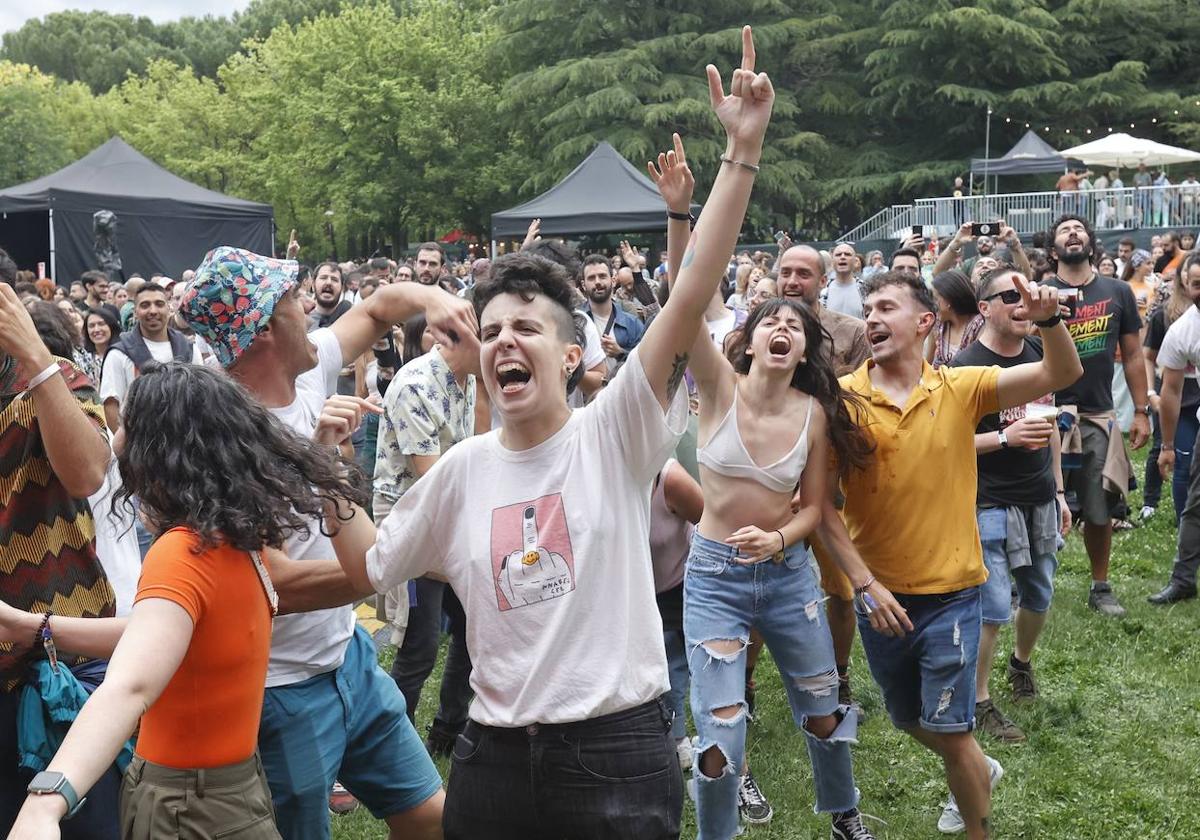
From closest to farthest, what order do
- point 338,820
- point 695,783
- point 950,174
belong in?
point 695,783, point 338,820, point 950,174

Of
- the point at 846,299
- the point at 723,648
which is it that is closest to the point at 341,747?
the point at 723,648

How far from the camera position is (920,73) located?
4047cm

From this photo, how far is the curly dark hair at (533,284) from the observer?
2.93 metres

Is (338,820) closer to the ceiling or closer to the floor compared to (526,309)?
closer to the floor

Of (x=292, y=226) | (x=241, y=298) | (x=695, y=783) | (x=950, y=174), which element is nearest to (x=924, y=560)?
(x=695, y=783)

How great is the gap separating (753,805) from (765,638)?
3.07 ft

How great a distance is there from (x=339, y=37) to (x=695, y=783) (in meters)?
44.6

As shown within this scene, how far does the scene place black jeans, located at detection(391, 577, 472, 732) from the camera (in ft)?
17.5

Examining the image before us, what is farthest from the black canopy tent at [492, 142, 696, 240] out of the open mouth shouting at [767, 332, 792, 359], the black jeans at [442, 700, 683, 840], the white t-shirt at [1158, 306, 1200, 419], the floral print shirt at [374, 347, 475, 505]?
the black jeans at [442, 700, 683, 840]

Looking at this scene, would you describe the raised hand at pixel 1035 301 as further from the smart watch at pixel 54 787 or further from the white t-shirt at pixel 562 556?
the smart watch at pixel 54 787

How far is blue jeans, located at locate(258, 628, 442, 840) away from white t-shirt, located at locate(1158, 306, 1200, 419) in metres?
5.96

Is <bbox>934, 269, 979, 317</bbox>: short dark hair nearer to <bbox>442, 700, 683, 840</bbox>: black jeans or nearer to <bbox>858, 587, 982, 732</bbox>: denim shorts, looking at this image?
<bbox>858, 587, 982, 732</bbox>: denim shorts

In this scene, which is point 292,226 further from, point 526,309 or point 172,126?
point 526,309

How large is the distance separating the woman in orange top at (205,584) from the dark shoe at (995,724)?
404 centimetres
